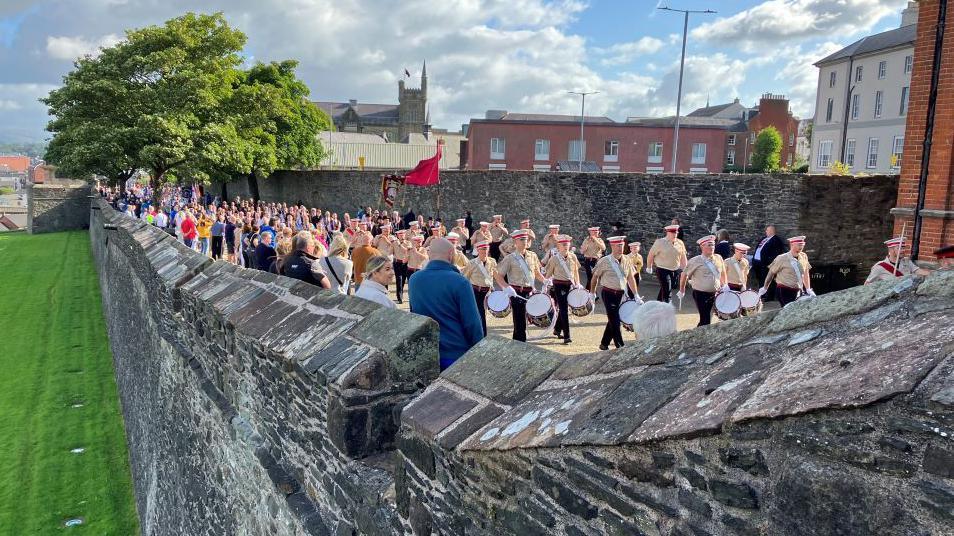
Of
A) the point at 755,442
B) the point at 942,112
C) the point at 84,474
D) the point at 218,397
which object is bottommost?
the point at 84,474

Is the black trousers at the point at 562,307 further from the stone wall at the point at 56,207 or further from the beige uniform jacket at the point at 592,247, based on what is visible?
the stone wall at the point at 56,207

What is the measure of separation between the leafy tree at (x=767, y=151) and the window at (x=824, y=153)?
548 inches

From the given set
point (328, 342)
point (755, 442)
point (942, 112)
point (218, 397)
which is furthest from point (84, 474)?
point (942, 112)

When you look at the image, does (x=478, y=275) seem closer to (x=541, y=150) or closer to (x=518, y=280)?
(x=518, y=280)

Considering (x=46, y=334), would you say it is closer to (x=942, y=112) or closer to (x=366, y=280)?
(x=366, y=280)

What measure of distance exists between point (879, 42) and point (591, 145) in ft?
68.4

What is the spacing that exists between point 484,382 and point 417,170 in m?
17.8

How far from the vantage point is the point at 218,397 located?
20.3ft

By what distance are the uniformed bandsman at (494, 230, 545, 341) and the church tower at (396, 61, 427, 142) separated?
102 metres

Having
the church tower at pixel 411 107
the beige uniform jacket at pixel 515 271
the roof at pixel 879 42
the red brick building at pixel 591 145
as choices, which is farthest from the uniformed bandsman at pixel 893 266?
the church tower at pixel 411 107

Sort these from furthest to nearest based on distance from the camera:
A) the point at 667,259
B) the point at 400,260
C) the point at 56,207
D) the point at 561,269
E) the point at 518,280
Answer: the point at 56,207, the point at 400,260, the point at 667,259, the point at 561,269, the point at 518,280

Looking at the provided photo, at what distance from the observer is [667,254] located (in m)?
12.5

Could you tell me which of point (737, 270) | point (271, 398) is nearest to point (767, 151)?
point (737, 270)

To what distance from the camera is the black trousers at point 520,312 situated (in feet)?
35.4
